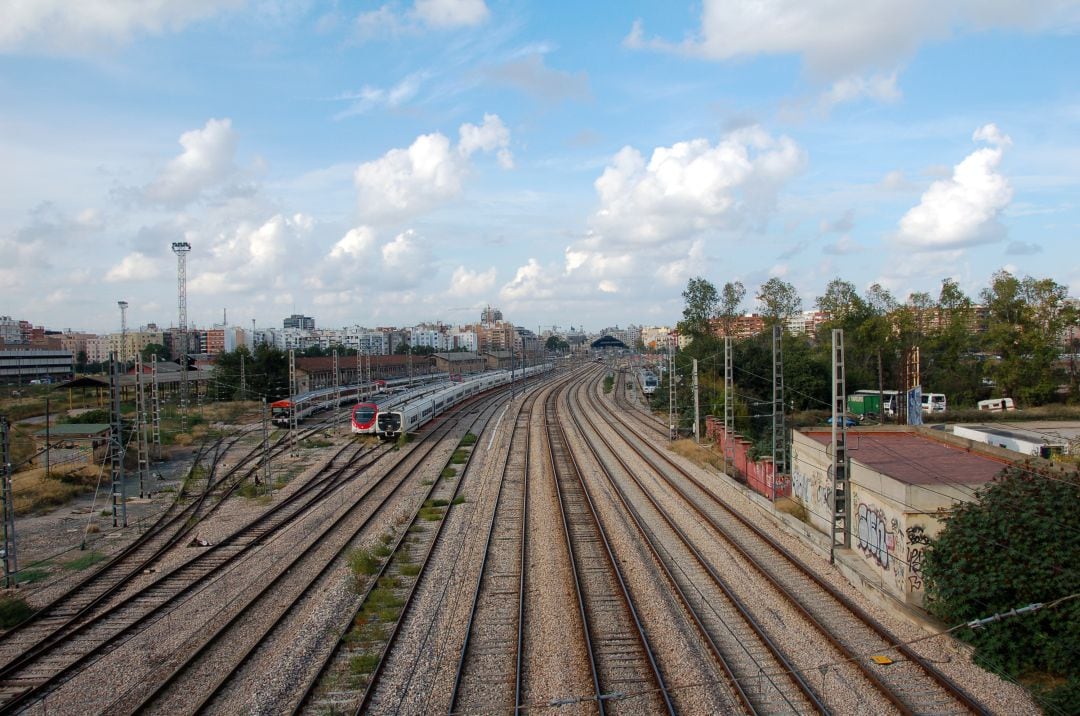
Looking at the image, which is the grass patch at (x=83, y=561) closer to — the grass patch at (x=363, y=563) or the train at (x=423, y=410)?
the grass patch at (x=363, y=563)

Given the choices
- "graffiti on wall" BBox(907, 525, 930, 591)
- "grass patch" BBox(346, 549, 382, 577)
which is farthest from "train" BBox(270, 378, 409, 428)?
"graffiti on wall" BBox(907, 525, 930, 591)

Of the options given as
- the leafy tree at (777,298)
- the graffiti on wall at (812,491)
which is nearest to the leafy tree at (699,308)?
the leafy tree at (777,298)

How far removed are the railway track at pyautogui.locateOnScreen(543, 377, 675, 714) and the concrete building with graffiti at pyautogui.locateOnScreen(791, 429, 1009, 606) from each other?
15.5 feet

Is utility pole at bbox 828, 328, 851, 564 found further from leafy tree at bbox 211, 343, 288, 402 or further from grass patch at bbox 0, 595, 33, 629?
leafy tree at bbox 211, 343, 288, 402

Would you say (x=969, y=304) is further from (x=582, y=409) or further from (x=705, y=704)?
(x=705, y=704)

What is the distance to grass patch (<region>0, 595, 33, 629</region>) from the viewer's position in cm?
1210

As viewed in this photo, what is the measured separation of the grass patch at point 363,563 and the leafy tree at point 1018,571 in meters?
10.2

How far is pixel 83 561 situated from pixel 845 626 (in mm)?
15839

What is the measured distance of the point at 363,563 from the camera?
14523mm

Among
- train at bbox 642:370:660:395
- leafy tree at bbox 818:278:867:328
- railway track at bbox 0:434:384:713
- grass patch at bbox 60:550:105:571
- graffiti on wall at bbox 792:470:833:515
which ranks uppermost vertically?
leafy tree at bbox 818:278:867:328

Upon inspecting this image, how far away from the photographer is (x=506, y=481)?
24875mm

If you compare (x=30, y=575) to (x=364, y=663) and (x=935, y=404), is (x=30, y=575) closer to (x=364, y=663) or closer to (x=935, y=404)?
(x=364, y=663)

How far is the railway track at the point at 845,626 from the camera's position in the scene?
8.99 metres

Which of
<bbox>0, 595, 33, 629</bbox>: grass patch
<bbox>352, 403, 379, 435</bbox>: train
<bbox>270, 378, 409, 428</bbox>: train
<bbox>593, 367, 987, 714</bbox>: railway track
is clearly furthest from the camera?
<bbox>270, 378, 409, 428</bbox>: train
